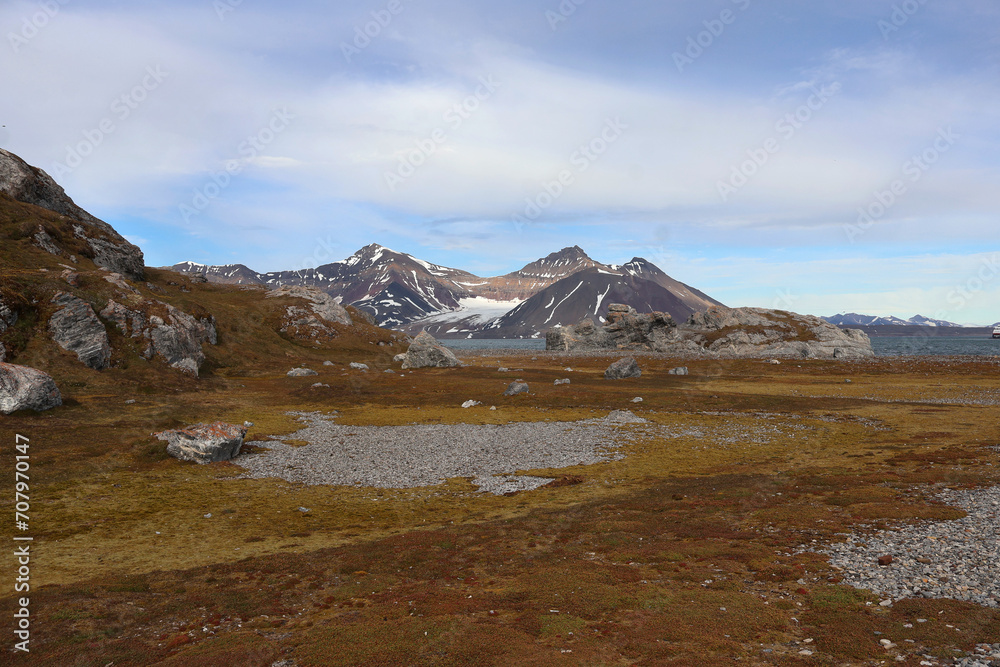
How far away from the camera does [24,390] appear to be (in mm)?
40594

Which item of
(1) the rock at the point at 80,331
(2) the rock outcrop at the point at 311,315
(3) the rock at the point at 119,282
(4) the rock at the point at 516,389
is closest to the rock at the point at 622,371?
(4) the rock at the point at 516,389

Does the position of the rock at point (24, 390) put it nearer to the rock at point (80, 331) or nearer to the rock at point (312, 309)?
the rock at point (80, 331)

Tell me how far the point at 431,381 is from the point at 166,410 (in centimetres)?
4773

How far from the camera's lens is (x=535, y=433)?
160 feet

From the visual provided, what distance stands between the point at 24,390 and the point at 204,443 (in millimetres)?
18391

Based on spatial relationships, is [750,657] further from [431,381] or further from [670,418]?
[431,381]

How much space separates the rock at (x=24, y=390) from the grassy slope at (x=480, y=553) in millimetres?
1331

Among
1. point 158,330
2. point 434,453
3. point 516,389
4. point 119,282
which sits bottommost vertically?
point 434,453

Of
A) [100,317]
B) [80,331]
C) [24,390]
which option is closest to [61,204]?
[100,317]

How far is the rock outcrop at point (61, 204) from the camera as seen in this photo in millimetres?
96688

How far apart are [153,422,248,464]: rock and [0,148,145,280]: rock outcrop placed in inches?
2912

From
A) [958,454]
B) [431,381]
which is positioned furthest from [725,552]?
[431,381]

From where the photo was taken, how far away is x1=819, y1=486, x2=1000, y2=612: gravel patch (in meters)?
14.8

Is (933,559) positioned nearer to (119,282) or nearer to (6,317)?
(6,317)
